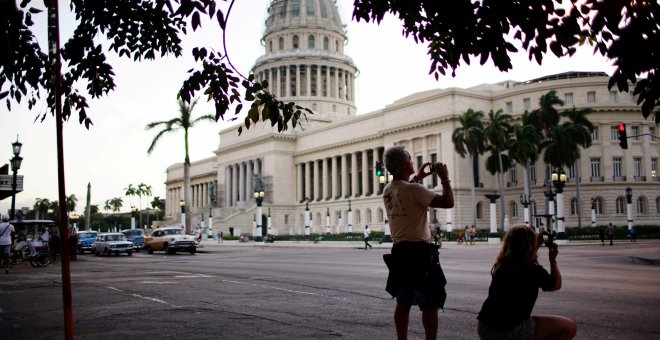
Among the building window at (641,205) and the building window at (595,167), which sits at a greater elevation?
the building window at (595,167)

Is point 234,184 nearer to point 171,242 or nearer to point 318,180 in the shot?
point 318,180

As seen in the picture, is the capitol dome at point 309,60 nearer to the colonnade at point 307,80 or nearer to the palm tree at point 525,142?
the colonnade at point 307,80

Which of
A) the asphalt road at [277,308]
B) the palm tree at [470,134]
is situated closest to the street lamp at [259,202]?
the palm tree at [470,134]

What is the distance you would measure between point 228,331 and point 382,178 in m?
34.3

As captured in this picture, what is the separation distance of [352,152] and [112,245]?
53482 millimetres

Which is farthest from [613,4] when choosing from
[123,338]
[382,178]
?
[382,178]

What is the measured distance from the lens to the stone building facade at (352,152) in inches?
2579

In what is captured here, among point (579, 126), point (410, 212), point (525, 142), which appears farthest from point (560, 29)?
point (579, 126)

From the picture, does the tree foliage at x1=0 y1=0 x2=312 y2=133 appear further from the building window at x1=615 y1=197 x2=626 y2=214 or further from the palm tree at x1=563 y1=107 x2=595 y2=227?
the building window at x1=615 y1=197 x2=626 y2=214

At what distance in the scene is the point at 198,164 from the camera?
5098 inches

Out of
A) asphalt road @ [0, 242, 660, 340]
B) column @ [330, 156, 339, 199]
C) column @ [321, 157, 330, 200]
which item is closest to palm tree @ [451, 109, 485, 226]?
column @ [330, 156, 339, 199]

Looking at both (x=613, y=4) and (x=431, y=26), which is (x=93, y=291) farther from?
(x=613, y=4)

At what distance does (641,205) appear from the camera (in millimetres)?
64250

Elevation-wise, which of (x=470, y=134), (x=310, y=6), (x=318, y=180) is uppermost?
(x=310, y=6)
